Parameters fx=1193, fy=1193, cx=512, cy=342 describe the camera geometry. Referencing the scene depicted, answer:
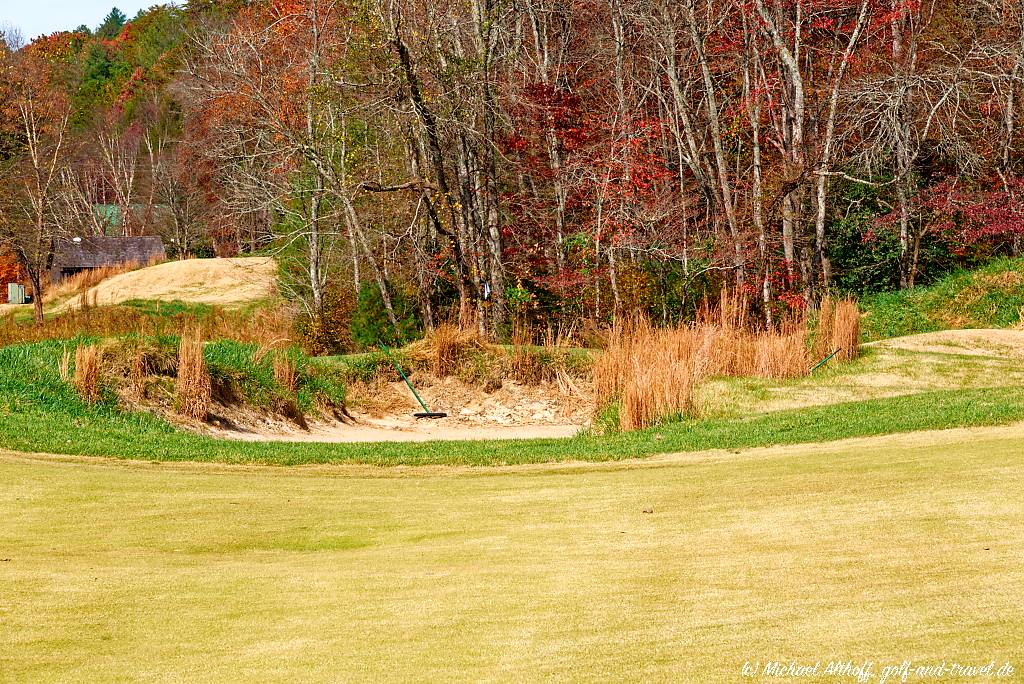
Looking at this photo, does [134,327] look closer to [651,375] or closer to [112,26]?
[651,375]

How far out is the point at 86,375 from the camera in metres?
16.1

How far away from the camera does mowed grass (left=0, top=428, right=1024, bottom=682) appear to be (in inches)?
187

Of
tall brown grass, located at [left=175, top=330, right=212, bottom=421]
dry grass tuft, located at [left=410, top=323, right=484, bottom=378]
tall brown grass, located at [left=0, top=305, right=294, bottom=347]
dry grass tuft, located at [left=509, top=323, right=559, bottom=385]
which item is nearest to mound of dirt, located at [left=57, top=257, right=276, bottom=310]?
tall brown grass, located at [left=0, top=305, right=294, bottom=347]

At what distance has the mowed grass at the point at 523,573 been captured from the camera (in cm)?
475

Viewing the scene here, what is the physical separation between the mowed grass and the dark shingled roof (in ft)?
139

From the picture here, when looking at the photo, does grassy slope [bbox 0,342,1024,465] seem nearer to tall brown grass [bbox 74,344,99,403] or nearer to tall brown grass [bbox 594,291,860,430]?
tall brown grass [bbox 74,344,99,403]

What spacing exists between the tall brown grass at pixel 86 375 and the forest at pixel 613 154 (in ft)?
28.3

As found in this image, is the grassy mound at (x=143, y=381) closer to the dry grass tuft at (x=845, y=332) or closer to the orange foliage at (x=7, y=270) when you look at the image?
the dry grass tuft at (x=845, y=332)

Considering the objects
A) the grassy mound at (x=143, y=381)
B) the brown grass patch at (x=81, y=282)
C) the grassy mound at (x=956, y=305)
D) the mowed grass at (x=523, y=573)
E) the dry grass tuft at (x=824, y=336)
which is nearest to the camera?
the mowed grass at (x=523, y=573)

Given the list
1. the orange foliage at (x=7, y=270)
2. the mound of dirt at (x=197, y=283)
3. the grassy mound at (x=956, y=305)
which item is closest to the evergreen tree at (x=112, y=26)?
the orange foliage at (x=7, y=270)

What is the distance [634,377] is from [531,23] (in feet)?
61.2

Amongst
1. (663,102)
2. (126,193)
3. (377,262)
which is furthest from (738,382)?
(126,193)

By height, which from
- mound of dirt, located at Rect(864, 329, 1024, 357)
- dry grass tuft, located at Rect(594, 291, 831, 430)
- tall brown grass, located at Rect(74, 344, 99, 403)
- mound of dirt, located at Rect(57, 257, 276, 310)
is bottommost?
mound of dirt, located at Rect(864, 329, 1024, 357)

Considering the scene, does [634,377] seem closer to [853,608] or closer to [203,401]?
[203,401]
